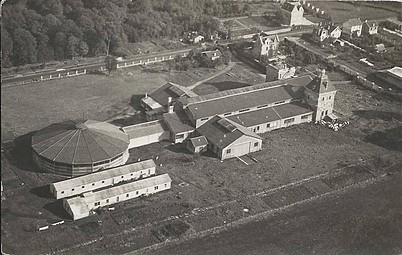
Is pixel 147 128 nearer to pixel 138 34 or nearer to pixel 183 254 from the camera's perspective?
pixel 183 254

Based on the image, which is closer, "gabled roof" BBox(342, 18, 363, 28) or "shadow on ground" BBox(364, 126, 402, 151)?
"shadow on ground" BBox(364, 126, 402, 151)

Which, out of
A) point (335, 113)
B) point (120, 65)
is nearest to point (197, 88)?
point (120, 65)

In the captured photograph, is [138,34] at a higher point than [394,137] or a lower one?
higher

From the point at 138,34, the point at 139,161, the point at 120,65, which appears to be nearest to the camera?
the point at 139,161

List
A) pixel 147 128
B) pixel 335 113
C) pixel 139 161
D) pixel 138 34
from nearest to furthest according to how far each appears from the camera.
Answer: pixel 139 161 < pixel 147 128 < pixel 335 113 < pixel 138 34

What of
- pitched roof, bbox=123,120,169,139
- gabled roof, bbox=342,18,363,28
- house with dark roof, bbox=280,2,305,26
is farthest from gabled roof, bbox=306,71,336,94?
gabled roof, bbox=342,18,363,28

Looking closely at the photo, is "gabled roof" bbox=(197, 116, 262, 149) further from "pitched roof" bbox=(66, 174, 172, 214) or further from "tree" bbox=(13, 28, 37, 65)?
"tree" bbox=(13, 28, 37, 65)

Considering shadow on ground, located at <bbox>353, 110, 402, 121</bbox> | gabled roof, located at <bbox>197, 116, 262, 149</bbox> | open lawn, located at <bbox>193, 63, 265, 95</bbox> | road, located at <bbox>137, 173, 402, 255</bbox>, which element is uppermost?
gabled roof, located at <bbox>197, 116, 262, 149</bbox>
